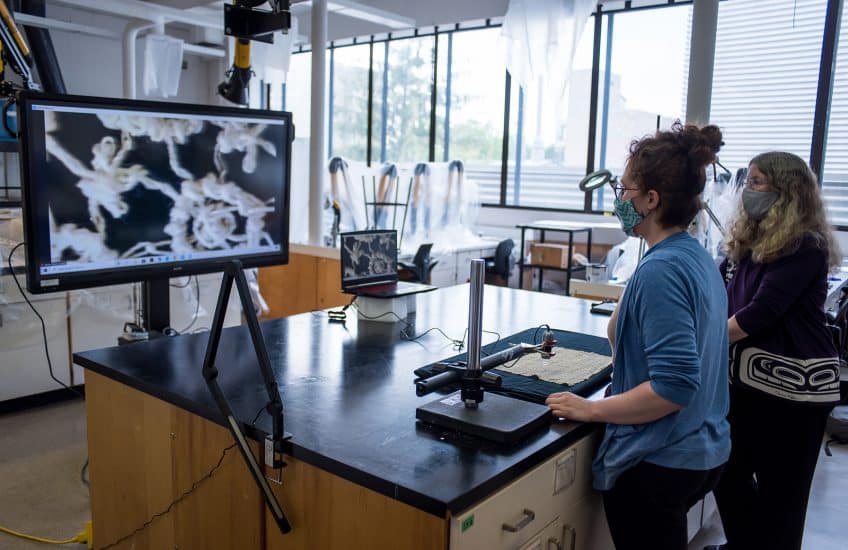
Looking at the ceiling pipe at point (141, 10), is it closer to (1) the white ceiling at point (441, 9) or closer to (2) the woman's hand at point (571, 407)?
(1) the white ceiling at point (441, 9)

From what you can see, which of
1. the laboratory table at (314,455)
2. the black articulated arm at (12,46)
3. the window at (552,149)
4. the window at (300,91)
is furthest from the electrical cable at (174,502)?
the window at (300,91)

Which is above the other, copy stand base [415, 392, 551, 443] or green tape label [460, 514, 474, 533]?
copy stand base [415, 392, 551, 443]

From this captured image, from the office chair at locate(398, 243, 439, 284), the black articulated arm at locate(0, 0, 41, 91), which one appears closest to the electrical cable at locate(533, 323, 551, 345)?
the black articulated arm at locate(0, 0, 41, 91)

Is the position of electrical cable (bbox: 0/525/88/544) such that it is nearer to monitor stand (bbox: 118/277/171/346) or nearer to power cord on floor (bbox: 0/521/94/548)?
power cord on floor (bbox: 0/521/94/548)

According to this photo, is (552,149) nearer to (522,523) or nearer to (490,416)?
(490,416)

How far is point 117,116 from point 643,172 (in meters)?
1.33

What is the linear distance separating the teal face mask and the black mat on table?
0.39m

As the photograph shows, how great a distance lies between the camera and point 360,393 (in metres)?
1.52

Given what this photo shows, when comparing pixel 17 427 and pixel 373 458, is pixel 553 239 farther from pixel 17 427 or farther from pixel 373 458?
pixel 373 458

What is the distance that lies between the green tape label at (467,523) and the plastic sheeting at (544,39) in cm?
362

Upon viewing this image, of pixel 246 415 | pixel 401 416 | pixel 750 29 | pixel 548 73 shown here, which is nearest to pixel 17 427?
pixel 246 415

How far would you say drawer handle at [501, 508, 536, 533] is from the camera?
1176 millimetres

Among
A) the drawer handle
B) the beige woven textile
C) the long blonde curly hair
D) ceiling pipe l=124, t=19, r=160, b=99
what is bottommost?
the drawer handle

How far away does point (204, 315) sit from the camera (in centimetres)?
396
